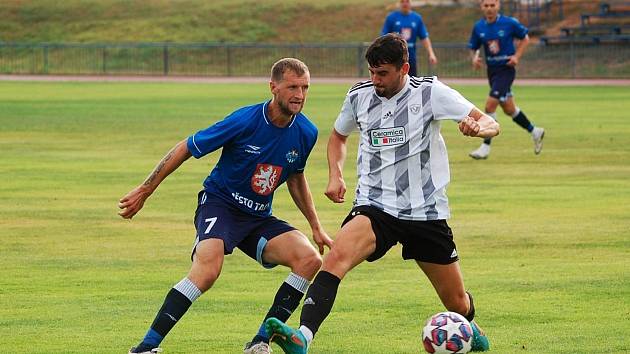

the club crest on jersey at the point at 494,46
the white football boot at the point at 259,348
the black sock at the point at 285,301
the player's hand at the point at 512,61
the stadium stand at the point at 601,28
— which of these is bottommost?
the stadium stand at the point at 601,28

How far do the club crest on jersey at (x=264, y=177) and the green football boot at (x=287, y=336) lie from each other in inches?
48.6

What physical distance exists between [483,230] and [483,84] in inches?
1280

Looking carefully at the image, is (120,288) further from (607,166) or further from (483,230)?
(607,166)

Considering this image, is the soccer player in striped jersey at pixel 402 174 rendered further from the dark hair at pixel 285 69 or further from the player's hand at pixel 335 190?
the dark hair at pixel 285 69

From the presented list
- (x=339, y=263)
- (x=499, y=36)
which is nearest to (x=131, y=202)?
(x=339, y=263)

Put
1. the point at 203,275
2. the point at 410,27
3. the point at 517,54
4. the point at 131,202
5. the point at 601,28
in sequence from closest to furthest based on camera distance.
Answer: the point at 203,275 → the point at 131,202 → the point at 517,54 → the point at 410,27 → the point at 601,28

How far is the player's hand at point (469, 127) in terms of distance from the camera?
796cm

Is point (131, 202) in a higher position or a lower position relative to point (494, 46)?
higher

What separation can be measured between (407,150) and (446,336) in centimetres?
119

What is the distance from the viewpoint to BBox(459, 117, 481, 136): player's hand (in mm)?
7965

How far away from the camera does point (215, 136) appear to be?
28.0ft

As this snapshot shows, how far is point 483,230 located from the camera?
1384cm

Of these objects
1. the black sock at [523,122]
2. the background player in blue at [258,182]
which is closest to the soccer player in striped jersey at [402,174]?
the background player in blue at [258,182]

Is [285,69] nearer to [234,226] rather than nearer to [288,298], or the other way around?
[234,226]
